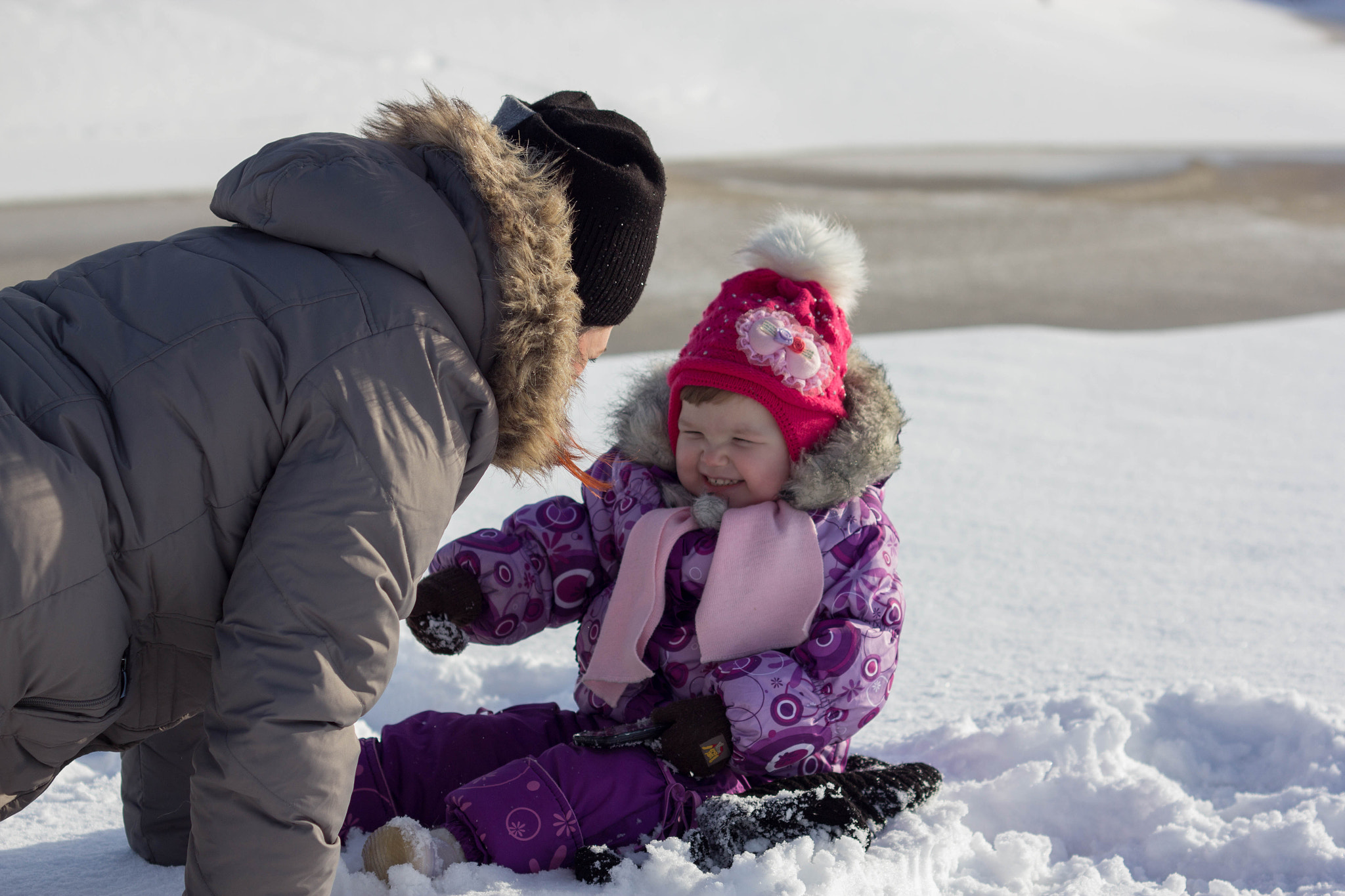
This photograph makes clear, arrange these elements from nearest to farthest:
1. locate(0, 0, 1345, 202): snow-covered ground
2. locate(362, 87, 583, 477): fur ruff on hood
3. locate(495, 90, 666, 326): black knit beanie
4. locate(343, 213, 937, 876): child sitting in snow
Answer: locate(362, 87, 583, 477): fur ruff on hood
locate(495, 90, 666, 326): black knit beanie
locate(343, 213, 937, 876): child sitting in snow
locate(0, 0, 1345, 202): snow-covered ground

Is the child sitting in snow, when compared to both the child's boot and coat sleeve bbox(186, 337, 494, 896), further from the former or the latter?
coat sleeve bbox(186, 337, 494, 896)

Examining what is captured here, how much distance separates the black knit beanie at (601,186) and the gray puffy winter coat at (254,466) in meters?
0.13

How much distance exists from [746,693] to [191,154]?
9503 mm

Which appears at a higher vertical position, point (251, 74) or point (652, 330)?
point (251, 74)

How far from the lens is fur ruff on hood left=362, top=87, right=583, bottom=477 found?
139 cm

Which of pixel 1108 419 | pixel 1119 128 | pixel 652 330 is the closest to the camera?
pixel 1108 419

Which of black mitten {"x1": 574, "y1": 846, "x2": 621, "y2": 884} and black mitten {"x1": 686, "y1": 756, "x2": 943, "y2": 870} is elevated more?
black mitten {"x1": 686, "y1": 756, "x2": 943, "y2": 870}

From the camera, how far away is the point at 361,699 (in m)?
1.30

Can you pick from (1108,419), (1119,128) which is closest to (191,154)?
(1108,419)

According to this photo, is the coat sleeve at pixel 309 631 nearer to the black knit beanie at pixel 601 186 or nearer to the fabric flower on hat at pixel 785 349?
the black knit beanie at pixel 601 186

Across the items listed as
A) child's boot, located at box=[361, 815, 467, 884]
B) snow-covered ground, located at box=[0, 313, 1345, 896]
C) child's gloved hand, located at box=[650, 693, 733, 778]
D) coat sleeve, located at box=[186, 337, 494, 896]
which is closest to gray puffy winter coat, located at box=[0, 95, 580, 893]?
coat sleeve, located at box=[186, 337, 494, 896]

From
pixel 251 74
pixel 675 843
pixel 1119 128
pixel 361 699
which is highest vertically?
pixel 1119 128

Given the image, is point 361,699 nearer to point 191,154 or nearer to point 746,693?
point 746,693

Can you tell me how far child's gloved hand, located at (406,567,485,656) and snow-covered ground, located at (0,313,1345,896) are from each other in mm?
338
